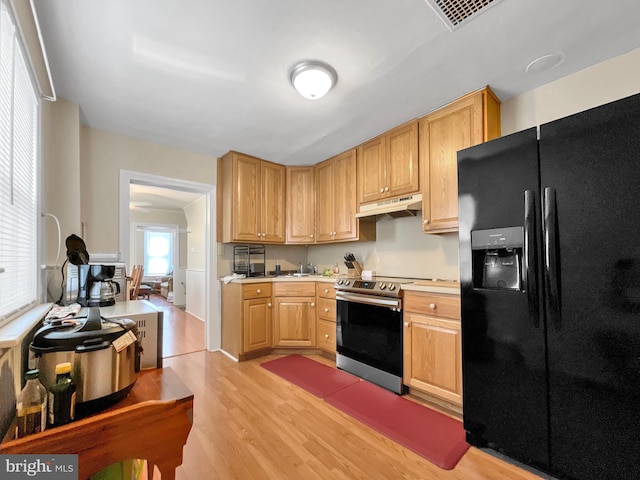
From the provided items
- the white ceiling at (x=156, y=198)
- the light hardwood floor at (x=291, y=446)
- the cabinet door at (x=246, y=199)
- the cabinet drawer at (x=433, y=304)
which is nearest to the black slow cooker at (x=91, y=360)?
the light hardwood floor at (x=291, y=446)

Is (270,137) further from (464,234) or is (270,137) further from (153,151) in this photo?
(464,234)

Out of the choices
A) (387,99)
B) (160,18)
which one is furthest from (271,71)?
(387,99)

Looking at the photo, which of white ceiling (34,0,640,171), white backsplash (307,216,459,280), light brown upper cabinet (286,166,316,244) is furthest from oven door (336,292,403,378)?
white ceiling (34,0,640,171)

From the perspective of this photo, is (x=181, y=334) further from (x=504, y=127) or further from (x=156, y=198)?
(x=504, y=127)

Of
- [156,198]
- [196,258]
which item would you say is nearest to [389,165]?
[196,258]

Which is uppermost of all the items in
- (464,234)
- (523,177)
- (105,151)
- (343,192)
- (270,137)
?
(270,137)

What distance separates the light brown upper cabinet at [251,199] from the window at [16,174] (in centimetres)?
179

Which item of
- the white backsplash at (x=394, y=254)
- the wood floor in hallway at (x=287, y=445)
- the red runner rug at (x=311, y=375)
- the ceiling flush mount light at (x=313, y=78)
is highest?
the ceiling flush mount light at (x=313, y=78)

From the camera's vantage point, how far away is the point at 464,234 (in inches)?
71.2

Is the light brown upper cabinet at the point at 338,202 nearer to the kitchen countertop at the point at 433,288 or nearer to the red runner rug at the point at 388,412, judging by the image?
the kitchen countertop at the point at 433,288

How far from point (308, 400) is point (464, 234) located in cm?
176

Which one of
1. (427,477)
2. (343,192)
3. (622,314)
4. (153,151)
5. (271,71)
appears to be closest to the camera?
(622,314)

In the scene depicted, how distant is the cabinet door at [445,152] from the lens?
2184 mm

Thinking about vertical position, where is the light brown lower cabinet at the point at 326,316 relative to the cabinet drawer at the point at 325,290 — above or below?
below
